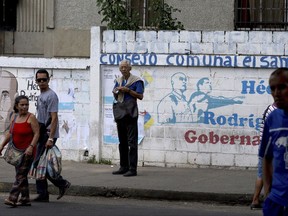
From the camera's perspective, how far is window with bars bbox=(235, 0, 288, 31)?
15.8 metres

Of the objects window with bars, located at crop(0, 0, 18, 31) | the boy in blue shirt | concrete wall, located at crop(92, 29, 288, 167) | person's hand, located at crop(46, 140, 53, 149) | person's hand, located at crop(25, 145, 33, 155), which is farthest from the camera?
window with bars, located at crop(0, 0, 18, 31)

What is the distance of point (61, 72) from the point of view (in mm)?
14648

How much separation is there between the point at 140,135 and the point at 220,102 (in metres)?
1.55

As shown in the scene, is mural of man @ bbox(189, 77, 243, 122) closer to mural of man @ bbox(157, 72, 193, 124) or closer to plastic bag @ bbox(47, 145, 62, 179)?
mural of man @ bbox(157, 72, 193, 124)

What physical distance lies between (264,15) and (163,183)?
5.19 metres

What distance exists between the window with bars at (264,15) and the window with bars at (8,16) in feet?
17.8

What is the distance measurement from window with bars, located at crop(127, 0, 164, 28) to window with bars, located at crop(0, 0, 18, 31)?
308cm

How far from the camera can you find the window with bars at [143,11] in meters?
16.5

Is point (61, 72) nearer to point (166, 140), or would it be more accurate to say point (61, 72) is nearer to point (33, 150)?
point (166, 140)

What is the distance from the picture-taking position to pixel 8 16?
60.8ft

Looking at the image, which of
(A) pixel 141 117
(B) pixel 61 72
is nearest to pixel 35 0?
(B) pixel 61 72

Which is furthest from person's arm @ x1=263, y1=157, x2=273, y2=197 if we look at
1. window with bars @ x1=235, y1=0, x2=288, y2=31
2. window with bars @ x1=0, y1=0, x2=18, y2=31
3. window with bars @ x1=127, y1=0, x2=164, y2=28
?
window with bars @ x1=0, y1=0, x2=18, y2=31

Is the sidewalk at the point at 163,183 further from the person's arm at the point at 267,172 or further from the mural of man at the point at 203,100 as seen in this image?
the person's arm at the point at 267,172

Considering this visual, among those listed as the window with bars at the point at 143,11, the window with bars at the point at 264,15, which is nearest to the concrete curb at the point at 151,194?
the window with bars at the point at 143,11
